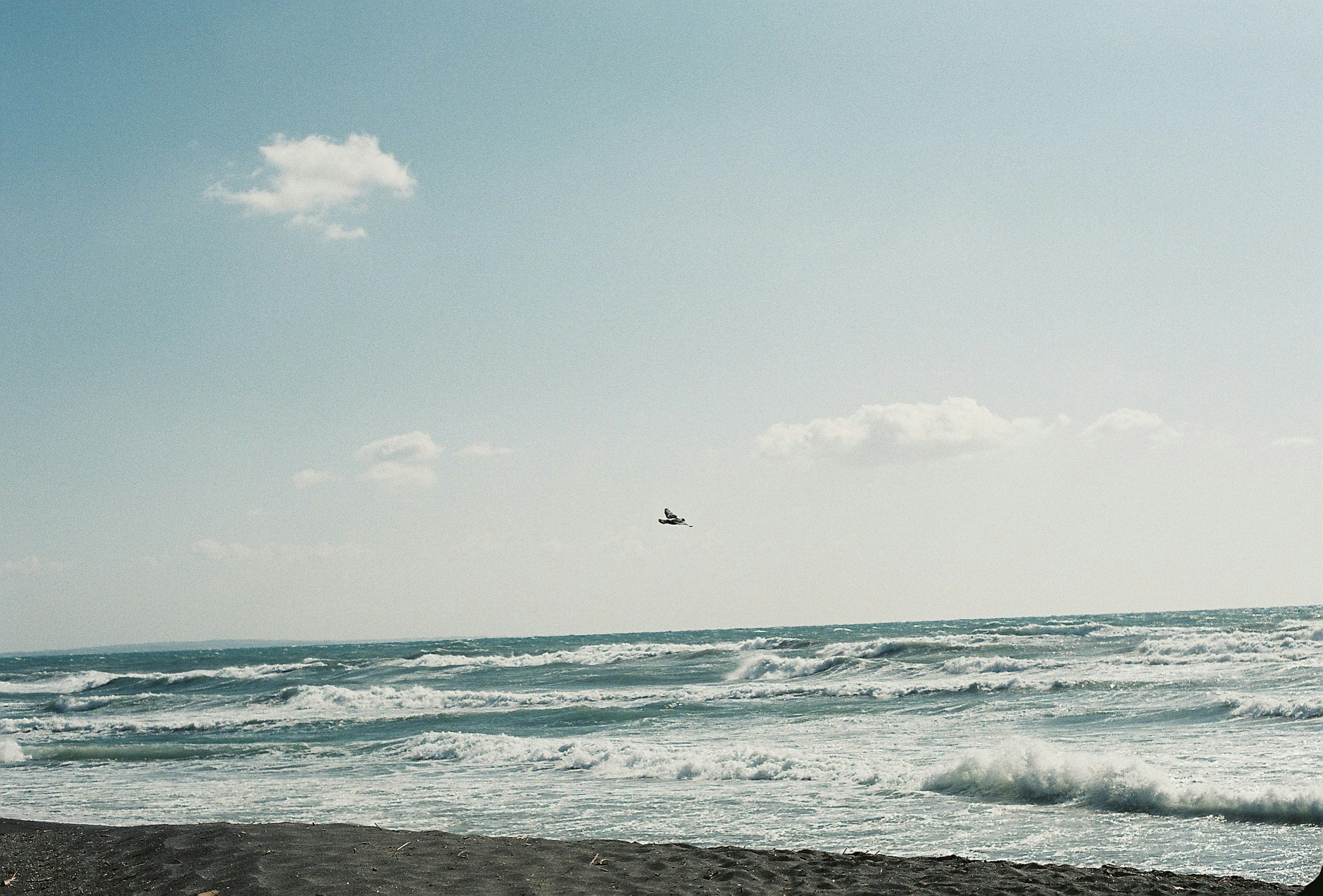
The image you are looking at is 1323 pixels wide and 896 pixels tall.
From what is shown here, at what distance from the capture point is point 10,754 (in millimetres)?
22156

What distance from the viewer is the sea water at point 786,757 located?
37.9ft

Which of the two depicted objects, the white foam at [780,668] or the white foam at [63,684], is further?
the white foam at [63,684]

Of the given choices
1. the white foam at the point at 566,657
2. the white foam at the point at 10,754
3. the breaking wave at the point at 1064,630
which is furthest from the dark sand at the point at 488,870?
the breaking wave at the point at 1064,630

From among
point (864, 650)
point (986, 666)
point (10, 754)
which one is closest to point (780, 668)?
point (864, 650)

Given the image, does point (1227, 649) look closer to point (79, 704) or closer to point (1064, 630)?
point (1064, 630)

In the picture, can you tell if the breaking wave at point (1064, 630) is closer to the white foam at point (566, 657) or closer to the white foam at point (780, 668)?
the white foam at point (780, 668)

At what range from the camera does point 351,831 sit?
34.1 feet

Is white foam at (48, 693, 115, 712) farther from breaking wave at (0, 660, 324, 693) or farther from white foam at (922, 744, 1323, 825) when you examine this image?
white foam at (922, 744, 1323, 825)

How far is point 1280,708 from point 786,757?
1139cm

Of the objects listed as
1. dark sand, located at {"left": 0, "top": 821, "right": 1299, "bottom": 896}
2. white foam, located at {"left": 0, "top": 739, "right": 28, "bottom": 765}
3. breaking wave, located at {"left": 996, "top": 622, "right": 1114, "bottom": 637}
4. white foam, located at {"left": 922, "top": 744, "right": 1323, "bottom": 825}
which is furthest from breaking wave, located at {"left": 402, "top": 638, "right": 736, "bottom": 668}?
dark sand, located at {"left": 0, "top": 821, "right": 1299, "bottom": 896}

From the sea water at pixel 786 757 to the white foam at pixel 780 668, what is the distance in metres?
0.22

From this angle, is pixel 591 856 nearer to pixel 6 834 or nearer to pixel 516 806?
pixel 516 806

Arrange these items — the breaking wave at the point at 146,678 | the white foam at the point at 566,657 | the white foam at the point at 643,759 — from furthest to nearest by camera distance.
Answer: the white foam at the point at 566,657
the breaking wave at the point at 146,678
the white foam at the point at 643,759

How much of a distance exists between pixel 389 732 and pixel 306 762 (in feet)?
16.4
